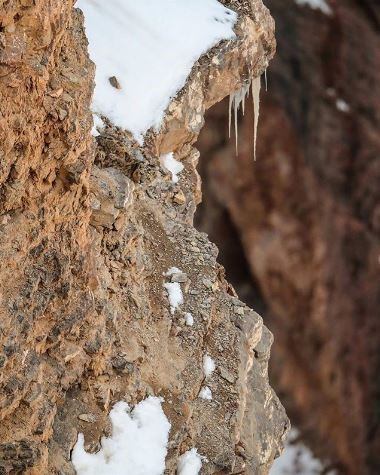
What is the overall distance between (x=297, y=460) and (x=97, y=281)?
1108 centimetres

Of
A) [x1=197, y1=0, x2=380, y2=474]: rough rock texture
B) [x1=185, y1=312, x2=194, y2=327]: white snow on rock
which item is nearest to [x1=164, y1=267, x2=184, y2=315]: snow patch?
[x1=185, y1=312, x2=194, y2=327]: white snow on rock

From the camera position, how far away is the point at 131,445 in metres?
5.12

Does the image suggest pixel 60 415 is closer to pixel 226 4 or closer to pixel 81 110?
pixel 81 110

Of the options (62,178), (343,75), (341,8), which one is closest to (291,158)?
(343,75)

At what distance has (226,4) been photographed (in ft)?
26.1

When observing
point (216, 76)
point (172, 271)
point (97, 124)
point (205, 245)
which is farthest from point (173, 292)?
point (216, 76)

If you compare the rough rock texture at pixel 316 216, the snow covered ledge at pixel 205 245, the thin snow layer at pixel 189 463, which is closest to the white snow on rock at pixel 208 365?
the snow covered ledge at pixel 205 245

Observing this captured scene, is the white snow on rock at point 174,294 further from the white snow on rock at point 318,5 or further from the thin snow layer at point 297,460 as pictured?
the white snow on rock at point 318,5

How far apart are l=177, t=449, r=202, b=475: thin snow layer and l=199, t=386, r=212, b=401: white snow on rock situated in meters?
0.49

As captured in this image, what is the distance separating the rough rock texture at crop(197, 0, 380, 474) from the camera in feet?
46.2

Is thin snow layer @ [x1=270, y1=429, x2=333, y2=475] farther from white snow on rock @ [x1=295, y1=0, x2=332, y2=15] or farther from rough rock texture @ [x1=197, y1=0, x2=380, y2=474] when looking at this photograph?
white snow on rock @ [x1=295, y1=0, x2=332, y2=15]

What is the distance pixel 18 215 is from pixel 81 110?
85 cm

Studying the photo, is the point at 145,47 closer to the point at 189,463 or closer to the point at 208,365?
the point at 208,365

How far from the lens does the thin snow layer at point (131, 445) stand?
4.89m
